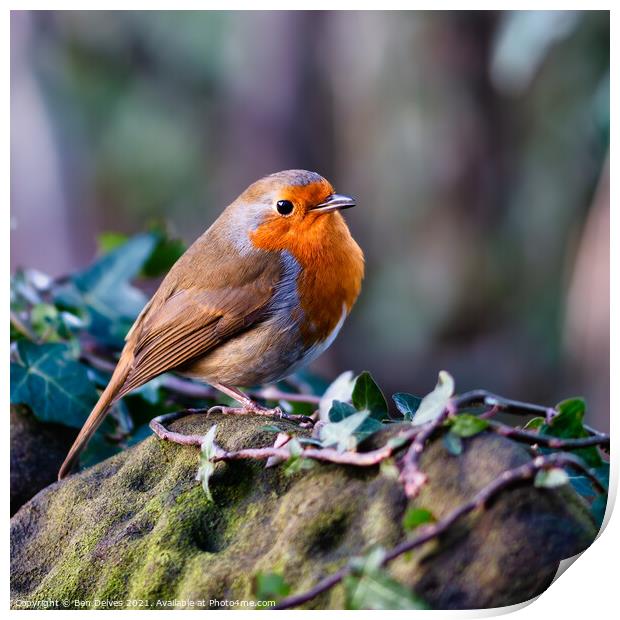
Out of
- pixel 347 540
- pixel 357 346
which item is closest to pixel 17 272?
pixel 347 540

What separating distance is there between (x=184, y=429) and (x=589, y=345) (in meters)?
0.92

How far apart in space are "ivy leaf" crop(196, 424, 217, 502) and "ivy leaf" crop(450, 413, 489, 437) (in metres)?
0.51

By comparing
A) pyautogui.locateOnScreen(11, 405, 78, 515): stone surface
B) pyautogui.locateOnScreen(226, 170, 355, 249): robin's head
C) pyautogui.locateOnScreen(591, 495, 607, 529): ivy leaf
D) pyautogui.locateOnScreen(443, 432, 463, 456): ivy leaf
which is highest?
pyautogui.locateOnScreen(226, 170, 355, 249): robin's head

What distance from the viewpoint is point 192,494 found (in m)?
1.75

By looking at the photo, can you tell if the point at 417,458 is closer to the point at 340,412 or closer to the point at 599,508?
the point at 340,412

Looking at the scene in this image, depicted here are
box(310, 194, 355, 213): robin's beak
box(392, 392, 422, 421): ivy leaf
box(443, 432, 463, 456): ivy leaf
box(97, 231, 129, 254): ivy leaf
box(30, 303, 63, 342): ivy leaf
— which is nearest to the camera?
box(443, 432, 463, 456): ivy leaf

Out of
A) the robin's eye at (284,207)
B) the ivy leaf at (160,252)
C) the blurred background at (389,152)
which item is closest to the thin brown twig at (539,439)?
the blurred background at (389,152)

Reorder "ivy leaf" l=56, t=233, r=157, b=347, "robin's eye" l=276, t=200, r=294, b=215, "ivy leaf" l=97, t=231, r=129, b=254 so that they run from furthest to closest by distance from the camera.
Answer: "ivy leaf" l=97, t=231, r=129, b=254 → "ivy leaf" l=56, t=233, r=157, b=347 → "robin's eye" l=276, t=200, r=294, b=215

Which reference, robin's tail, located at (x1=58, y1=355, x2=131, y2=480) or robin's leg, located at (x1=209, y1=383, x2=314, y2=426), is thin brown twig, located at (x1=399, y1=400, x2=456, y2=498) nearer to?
robin's leg, located at (x1=209, y1=383, x2=314, y2=426)

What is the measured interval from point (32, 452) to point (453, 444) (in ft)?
4.49

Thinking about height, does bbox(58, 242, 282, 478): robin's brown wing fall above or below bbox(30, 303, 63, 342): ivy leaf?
above

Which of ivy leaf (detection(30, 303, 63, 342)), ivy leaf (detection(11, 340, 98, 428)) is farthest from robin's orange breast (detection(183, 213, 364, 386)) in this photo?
ivy leaf (detection(30, 303, 63, 342))

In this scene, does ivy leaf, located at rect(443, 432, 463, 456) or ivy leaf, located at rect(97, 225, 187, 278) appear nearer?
ivy leaf, located at rect(443, 432, 463, 456)

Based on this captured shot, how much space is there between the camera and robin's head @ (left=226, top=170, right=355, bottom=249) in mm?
2266
